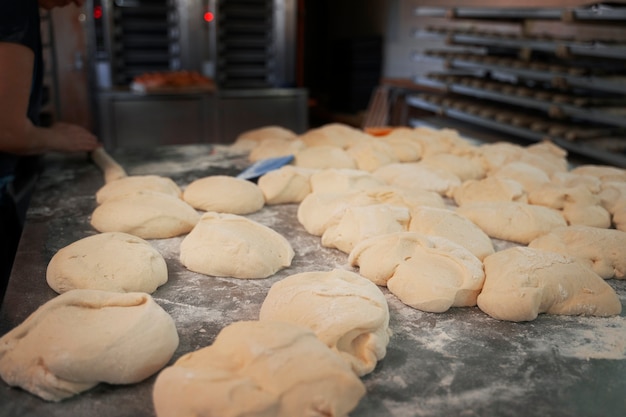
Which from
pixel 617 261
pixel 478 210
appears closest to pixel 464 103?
pixel 478 210

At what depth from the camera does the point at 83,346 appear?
3.78 ft

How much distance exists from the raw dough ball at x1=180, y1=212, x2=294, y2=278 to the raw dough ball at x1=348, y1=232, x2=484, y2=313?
22cm

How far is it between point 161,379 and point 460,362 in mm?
614

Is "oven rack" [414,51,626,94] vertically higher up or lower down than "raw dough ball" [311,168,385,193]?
higher up

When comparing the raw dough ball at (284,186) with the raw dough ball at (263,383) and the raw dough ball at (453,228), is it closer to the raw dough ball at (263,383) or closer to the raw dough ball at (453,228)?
the raw dough ball at (453,228)

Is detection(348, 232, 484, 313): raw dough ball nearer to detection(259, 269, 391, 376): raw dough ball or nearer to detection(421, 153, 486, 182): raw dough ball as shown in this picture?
detection(259, 269, 391, 376): raw dough ball

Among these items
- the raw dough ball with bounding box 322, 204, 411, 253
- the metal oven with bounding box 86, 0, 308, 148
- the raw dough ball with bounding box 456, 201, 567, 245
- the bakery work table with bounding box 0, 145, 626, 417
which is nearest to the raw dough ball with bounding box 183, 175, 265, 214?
the bakery work table with bounding box 0, 145, 626, 417


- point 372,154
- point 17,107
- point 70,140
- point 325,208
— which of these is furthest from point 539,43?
point 17,107

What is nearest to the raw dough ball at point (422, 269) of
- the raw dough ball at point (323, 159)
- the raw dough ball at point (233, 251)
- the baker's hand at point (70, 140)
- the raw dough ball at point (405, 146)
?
the raw dough ball at point (233, 251)

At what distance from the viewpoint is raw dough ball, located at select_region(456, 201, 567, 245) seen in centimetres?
195

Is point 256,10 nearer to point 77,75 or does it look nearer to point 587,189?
point 77,75

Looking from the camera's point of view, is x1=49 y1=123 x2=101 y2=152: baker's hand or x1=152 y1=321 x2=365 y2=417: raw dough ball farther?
x1=49 y1=123 x2=101 y2=152: baker's hand

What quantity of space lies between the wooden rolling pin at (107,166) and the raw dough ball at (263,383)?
1.63 m

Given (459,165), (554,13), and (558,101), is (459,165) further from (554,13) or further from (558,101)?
(554,13)
